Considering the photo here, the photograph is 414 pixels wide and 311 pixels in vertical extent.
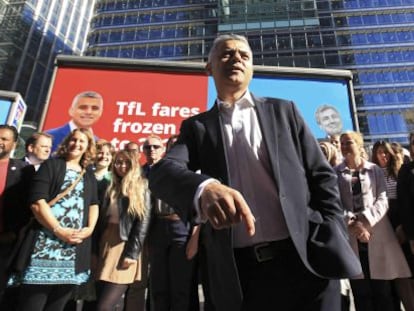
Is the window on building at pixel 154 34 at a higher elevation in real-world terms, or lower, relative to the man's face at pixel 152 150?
higher

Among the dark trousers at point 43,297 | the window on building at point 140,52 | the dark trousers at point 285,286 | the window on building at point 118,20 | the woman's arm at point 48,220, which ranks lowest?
the dark trousers at point 43,297

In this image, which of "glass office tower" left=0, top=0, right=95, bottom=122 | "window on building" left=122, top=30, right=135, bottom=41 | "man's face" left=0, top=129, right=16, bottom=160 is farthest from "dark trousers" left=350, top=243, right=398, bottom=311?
"glass office tower" left=0, top=0, right=95, bottom=122

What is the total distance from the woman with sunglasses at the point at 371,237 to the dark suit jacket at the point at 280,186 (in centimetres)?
186

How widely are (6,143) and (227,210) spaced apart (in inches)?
108

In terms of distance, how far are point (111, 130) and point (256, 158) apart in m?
3.21

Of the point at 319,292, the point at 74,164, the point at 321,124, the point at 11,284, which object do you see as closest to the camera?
the point at 319,292

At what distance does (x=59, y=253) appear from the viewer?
2254 mm

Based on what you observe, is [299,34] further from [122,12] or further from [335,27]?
[122,12]

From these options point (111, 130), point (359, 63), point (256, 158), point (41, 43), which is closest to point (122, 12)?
point (41, 43)

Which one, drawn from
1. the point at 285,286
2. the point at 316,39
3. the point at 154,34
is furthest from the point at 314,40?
the point at 285,286

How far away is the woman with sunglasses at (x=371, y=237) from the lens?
260 cm

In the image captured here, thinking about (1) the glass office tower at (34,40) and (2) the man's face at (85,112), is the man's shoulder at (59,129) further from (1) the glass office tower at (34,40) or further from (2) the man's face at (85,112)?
(1) the glass office tower at (34,40)

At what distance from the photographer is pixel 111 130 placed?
13.0 ft

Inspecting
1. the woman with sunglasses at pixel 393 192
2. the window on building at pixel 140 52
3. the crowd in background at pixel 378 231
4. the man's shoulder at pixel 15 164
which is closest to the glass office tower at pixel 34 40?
the window on building at pixel 140 52
